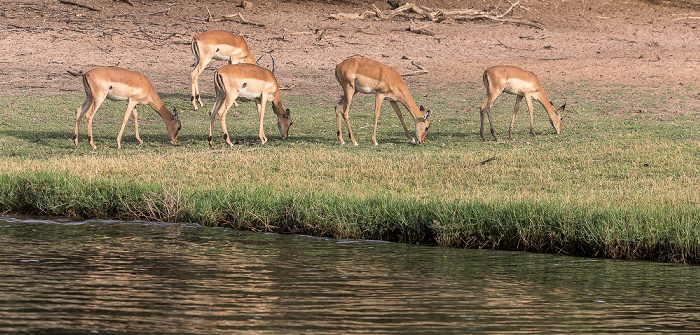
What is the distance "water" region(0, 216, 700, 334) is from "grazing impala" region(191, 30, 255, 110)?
1130 centimetres

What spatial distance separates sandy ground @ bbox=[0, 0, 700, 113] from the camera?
23.3 meters

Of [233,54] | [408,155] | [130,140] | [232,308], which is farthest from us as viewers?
[233,54]

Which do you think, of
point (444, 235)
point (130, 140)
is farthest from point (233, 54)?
point (444, 235)

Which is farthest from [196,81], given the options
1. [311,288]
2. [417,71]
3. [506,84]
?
[311,288]

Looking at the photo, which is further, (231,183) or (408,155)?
(408,155)

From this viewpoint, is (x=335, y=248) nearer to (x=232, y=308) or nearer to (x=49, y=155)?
(x=232, y=308)

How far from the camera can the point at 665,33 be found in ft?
92.2

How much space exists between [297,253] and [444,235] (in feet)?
5.33

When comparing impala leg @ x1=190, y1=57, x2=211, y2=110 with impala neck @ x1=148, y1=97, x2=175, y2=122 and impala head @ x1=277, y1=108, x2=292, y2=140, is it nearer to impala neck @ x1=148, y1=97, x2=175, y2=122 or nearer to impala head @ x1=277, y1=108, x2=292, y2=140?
impala neck @ x1=148, y1=97, x2=175, y2=122

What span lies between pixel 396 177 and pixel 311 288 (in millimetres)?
5547

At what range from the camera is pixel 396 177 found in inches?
477

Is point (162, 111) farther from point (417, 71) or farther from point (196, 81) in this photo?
point (417, 71)

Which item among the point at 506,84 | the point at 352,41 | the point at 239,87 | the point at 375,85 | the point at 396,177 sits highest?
the point at 352,41

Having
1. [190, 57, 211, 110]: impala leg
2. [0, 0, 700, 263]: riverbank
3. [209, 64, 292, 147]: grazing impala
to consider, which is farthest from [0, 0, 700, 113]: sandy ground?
[209, 64, 292, 147]: grazing impala
